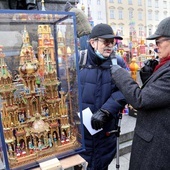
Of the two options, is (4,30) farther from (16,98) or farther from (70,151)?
(70,151)

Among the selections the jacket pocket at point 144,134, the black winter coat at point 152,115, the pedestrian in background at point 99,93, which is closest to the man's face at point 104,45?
the pedestrian in background at point 99,93

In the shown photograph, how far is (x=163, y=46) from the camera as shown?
1313 millimetres

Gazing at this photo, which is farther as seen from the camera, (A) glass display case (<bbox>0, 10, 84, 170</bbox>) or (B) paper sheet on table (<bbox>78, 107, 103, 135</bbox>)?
(B) paper sheet on table (<bbox>78, 107, 103, 135</bbox>)

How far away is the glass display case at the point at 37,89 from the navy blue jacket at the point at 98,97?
25 cm

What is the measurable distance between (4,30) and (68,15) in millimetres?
415

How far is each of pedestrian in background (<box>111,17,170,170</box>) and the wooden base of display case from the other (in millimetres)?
441

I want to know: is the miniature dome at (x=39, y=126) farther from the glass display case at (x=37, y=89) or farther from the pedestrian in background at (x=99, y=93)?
the pedestrian in background at (x=99, y=93)

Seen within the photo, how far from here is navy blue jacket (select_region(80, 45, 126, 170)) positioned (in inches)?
65.6

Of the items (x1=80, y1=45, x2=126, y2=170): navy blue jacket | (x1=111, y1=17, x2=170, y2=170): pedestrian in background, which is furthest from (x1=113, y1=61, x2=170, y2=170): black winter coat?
(x1=80, y1=45, x2=126, y2=170): navy blue jacket

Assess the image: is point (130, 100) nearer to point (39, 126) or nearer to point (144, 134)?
point (144, 134)

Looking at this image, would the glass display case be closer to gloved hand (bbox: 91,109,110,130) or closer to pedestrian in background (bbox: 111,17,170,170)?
gloved hand (bbox: 91,109,110,130)

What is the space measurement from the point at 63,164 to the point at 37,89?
1.65 feet

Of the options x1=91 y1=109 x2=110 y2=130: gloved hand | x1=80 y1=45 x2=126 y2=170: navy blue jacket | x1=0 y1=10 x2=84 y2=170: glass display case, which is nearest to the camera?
x1=0 y1=10 x2=84 y2=170: glass display case

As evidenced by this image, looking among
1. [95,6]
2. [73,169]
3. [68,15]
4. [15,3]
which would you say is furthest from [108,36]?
[95,6]
